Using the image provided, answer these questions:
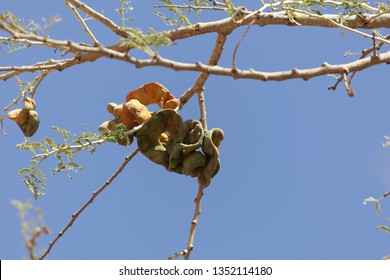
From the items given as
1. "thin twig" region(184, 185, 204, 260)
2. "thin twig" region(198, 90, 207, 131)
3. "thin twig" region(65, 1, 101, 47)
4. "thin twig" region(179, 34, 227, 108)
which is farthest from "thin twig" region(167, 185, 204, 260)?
"thin twig" region(65, 1, 101, 47)

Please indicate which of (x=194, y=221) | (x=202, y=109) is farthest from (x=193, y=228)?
(x=202, y=109)

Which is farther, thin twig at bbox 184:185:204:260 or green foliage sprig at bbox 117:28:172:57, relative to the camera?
thin twig at bbox 184:185:204:260

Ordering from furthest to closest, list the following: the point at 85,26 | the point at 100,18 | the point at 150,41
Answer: the point at 100,18 → the point at 85,26 → the point at 150,41

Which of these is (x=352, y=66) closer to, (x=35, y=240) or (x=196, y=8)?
(x=196, y=8)

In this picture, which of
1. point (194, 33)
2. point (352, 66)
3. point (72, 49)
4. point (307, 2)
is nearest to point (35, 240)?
point (72, 49)

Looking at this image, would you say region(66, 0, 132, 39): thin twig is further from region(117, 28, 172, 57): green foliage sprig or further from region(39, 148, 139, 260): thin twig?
region(117, 28, 172, 57): green foliage sprig

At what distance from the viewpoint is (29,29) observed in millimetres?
4641

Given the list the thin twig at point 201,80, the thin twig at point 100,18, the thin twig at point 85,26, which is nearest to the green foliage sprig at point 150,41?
the thin twig at point 85,26

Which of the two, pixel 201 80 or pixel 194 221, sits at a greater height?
pixel 201 80

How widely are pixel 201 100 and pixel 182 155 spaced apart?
795 mm

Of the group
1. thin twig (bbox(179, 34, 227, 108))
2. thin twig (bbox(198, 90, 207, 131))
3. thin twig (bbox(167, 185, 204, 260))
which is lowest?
thin twig (bbox(167, 185, 204, 260))

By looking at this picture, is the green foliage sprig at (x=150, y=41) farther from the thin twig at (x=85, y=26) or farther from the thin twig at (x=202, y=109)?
the thin twig at (x=202, y=109)

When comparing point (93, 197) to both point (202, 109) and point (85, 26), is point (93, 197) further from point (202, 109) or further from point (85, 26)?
point (85, 26)

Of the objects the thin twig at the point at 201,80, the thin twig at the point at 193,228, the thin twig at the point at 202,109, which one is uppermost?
the thin twig at the point at 201,80
